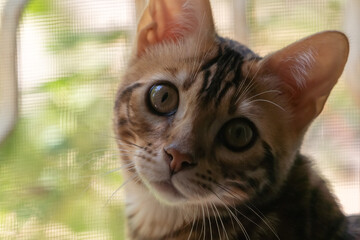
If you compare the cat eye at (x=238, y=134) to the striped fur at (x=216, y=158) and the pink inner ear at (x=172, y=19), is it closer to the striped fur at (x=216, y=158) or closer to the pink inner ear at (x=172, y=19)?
the striped fur at (x=216, y=158)

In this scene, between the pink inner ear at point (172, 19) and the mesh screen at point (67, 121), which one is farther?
the mesh screen at point (67, 121)

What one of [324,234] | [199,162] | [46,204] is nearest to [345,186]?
[324,234]

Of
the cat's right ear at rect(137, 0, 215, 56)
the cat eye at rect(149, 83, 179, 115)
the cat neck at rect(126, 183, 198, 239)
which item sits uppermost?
the cat's right ear at rect(137, 0, 215, 56)

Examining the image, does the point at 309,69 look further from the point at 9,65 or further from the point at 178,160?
the point at 9,65

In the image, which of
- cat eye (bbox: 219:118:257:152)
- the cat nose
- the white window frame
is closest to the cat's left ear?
cat eye (bbox: 219:118:257:152)

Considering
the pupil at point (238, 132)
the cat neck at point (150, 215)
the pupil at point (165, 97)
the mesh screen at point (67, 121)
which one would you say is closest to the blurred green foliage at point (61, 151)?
the mesh screen at point (67, 121)

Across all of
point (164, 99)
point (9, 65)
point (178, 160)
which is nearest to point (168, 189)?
point (178, 160)

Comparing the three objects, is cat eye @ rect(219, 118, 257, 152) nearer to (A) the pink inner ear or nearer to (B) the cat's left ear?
(B) the cat's left ear

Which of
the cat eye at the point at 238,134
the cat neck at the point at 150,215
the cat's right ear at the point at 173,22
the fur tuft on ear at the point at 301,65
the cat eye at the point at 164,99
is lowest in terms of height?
the cat neck at the point at 150,215
